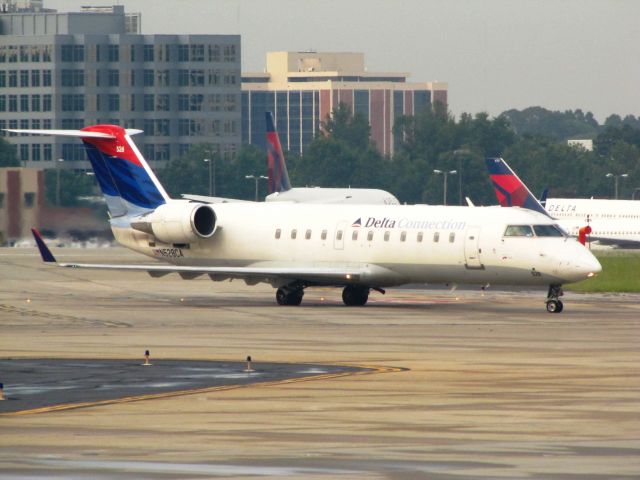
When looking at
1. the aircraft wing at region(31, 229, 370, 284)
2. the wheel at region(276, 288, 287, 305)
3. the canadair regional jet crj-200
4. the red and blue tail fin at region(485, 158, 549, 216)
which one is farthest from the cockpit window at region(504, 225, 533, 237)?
the red and blue tail fin at region(485, 158, 549, 216)

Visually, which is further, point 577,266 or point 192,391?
point 577,266

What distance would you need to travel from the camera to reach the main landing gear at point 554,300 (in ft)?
155

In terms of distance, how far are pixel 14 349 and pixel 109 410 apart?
1100 centimetres

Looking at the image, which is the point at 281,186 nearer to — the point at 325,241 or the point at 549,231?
the point at 325,241

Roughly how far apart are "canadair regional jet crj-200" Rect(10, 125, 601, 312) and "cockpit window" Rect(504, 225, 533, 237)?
0.03 m

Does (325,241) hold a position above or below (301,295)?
above

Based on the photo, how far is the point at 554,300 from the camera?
1860 inches

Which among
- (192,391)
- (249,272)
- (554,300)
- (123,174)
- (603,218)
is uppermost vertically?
(123,174)

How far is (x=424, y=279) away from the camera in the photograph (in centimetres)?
4869

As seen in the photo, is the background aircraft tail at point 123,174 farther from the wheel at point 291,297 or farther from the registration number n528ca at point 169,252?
the wheel at point 291,297

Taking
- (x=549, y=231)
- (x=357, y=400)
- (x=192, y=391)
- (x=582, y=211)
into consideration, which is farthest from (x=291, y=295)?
(x=582, y=211)

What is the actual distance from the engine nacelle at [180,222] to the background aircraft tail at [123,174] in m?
0.85

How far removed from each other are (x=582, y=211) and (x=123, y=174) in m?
68.2

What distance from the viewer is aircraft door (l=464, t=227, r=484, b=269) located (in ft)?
155
